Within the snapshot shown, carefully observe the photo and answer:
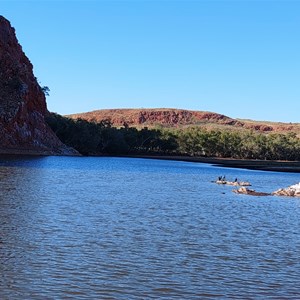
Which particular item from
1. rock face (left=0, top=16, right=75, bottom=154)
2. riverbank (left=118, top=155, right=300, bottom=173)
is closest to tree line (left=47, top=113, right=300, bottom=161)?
riverbank (left=118, top=155, right=300, bottom=173)

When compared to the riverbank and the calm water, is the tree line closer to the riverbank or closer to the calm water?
the riverbank

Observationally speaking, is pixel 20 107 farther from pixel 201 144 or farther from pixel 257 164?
pixel 201 144

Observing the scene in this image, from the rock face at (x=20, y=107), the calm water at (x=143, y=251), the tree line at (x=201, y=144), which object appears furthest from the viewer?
the tree line at (x=201, y=144)

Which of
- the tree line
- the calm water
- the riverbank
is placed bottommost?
the calm water

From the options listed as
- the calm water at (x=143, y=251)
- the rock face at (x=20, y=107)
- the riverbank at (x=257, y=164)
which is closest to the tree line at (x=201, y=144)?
the riverbank at (x=257, y=164)

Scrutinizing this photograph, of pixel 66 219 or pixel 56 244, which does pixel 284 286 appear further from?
pixel 66 219

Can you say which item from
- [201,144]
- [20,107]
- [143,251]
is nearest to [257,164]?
[201,144]

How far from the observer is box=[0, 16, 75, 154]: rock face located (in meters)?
96.1

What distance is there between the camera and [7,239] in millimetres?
14773

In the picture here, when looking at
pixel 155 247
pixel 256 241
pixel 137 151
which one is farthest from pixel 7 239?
pixel 137 151

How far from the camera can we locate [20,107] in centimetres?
9906

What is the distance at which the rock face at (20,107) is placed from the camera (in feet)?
315

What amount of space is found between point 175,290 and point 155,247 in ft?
14.1

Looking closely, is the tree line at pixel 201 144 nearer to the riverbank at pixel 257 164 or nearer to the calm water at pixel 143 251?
the riverbank at pixel 257 164
